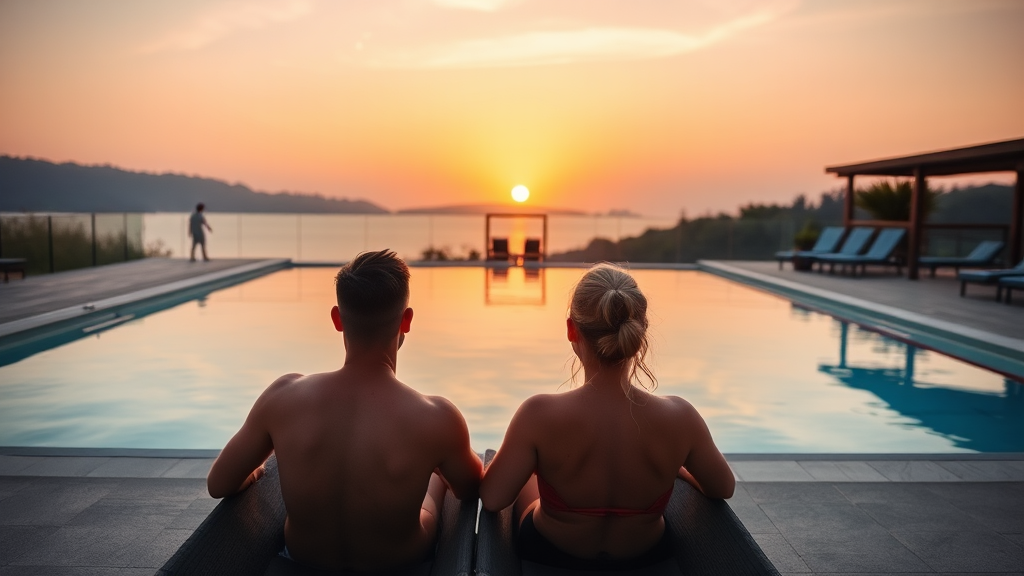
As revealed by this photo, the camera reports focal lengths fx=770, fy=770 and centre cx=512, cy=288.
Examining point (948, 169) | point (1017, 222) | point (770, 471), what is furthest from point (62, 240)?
point (1017, 222)

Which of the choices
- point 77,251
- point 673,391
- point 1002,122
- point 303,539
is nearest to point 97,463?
point 303,539

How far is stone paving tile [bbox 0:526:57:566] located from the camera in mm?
2391

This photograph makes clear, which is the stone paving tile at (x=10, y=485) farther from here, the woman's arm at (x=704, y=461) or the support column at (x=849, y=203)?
the support column at (x=849, y=203)

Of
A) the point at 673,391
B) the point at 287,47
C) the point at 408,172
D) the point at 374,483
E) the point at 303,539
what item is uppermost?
the point at 287,47

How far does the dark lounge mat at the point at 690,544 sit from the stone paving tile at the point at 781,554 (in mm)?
717

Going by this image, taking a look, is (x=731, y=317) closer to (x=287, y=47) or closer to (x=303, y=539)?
(x=303, y=539)

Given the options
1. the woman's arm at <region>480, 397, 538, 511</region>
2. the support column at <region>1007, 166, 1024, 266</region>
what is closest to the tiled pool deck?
the woman's arm at <region>480, 397, 538, 511</region>

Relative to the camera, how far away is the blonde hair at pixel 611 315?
157 cm

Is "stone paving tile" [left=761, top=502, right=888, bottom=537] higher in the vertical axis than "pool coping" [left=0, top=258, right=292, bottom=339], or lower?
lower

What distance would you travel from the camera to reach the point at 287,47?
14.2 meters

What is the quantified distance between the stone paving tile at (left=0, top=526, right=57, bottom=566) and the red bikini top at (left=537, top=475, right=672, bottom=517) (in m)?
1.77

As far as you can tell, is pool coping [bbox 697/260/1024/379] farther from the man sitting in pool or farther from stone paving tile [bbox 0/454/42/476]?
stone paving tile [bbox 0/454/42/476]

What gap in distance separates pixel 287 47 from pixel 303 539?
→ 1396cm

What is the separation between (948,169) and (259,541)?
1418cm
